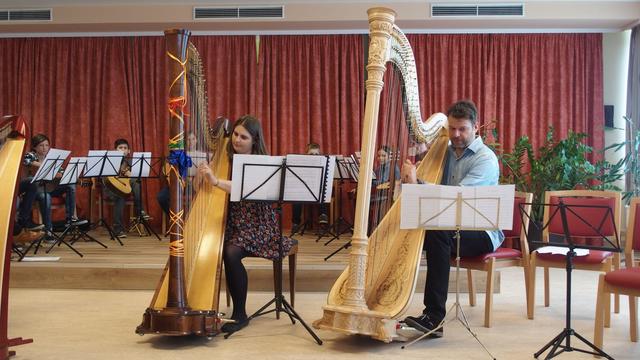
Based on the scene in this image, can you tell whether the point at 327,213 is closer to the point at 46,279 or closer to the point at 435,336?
the point at 46,279

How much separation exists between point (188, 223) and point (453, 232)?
150 centimetres

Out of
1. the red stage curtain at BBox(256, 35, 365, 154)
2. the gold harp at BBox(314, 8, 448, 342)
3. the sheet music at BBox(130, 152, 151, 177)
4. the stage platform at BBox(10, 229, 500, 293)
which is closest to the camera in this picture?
the gold harp at BBox(314, 8, 448, 342)

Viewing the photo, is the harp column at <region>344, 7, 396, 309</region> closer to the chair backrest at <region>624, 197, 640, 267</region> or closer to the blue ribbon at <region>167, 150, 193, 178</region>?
the blue ribbon at <region>167, 150, 193, 178</region>

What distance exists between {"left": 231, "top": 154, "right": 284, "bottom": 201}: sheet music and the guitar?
4.63 m

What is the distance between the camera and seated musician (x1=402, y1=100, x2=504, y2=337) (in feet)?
11.3

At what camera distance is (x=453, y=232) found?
359 cm

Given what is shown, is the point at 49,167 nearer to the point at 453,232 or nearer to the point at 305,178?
the point at 305,178

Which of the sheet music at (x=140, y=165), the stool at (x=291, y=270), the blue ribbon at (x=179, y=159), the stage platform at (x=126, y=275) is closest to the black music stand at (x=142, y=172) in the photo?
the sheet music at (x=140, y=165)

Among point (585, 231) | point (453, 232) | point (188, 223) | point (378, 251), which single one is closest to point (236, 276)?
point (188, 223)

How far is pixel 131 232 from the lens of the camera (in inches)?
305

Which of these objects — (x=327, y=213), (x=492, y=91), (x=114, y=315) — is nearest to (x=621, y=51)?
(x=492, y=91)

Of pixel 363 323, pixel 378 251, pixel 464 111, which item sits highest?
pixel 464 111

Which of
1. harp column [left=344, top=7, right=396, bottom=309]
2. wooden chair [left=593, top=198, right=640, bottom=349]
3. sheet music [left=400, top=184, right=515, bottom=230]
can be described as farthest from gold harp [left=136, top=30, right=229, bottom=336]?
wooden chair [left=593, top=198, right=640, bottom=349]

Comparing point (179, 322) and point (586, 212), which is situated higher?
point (586, 212)
